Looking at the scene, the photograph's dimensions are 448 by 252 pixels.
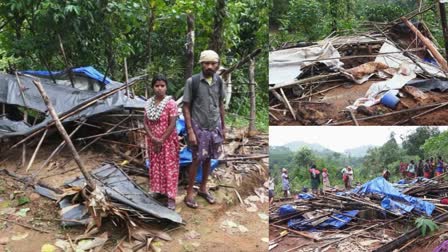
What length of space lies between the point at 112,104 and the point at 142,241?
196 centimetres

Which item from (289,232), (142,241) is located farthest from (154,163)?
(289,232)

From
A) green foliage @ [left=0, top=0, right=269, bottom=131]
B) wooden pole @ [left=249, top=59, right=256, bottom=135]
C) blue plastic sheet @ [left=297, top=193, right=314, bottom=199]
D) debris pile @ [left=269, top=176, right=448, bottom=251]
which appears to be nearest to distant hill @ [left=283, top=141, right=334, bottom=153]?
debris pile @ [left=269, top=176, right=448, bottom=251]

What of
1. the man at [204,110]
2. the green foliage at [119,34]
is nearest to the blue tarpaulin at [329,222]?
the man at [204,110]

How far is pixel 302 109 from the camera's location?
73.1 inches

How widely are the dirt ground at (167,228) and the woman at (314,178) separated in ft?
5.41

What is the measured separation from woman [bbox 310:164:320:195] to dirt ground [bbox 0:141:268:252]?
1650 millimetres

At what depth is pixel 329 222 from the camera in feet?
7.15

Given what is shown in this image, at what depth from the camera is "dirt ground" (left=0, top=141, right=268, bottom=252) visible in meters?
3.46

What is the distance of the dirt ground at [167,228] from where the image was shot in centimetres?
346

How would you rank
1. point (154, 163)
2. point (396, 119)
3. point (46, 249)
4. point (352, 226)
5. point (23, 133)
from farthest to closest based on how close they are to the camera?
point (23, 133), point (154, 163), point (46, 249), point (352, 226), point (396, 119)

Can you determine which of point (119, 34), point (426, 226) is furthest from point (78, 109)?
point (426, 226)

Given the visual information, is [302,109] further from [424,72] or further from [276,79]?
[424,72]

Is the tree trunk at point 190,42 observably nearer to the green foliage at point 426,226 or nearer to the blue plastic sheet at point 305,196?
the blue plastic sheet at point 305,196

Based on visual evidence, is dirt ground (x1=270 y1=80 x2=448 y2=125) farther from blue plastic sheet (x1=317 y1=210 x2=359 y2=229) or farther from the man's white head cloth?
the man's white head cloth
